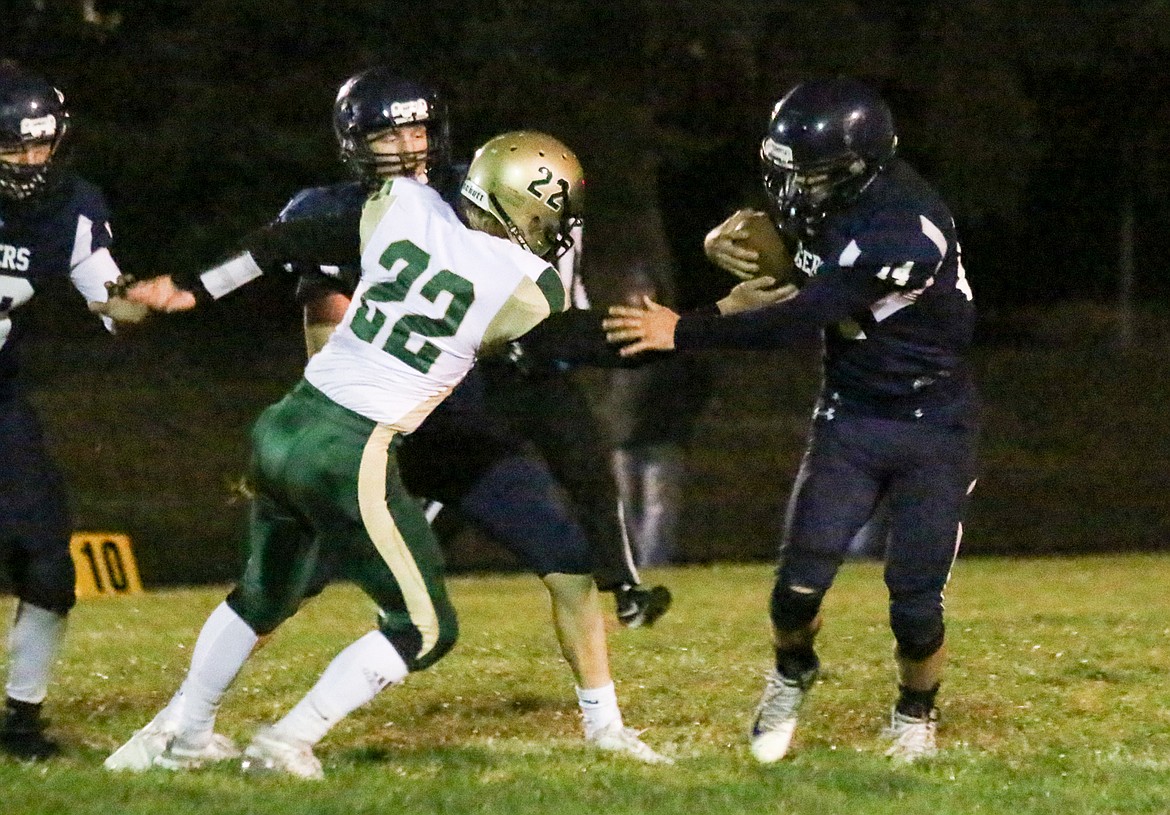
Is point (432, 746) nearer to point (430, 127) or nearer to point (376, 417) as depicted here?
point (376, 417)

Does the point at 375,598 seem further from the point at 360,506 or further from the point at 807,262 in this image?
the point at 807,262

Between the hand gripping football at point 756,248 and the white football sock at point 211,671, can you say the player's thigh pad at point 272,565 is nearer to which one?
the white football sock at point 211,671

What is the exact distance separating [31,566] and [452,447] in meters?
1.29

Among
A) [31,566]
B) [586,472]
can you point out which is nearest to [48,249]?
[31,566]

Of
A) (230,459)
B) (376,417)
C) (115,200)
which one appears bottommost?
(230,459)

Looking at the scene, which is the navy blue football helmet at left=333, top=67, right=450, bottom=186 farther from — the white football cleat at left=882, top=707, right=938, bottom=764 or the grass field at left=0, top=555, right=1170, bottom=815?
the white football cleat at left=882, top=707, right=938, bottom=764

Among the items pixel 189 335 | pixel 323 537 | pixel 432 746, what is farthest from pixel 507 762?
pixel 189 335

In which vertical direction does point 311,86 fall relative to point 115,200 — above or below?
above

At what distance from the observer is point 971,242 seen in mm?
30938

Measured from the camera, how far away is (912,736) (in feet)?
19.0

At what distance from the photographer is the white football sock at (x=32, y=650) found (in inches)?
227

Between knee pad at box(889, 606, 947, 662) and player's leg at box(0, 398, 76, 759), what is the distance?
2.45m

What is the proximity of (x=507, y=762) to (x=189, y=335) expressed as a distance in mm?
20888

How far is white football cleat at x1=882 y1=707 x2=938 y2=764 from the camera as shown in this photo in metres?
5.68
